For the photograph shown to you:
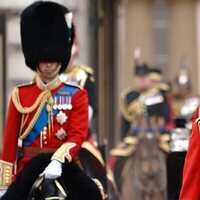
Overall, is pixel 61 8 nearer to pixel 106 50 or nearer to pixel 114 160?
pixel 106 50

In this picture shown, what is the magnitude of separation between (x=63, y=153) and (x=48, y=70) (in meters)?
0.58

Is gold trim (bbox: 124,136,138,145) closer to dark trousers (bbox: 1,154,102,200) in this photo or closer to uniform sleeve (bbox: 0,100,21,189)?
uniform sleeve (bbox: 0,100,21,189)

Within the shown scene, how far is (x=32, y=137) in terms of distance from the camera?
783 centimetres

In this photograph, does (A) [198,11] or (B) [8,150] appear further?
(A) [198,11]

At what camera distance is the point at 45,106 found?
784 centimetres

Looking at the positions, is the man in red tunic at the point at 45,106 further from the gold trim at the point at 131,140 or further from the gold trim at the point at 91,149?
the gold trim at the point at 131,140

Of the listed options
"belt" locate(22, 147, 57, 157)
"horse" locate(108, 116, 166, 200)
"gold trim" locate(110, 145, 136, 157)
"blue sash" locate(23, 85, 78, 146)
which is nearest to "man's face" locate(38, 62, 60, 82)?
"blue sash" locate(23, 85, 78, 146)

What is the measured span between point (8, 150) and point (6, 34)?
3926 mm

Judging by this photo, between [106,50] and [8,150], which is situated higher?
[106,50]

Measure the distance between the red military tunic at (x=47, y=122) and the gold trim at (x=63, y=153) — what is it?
2 cm

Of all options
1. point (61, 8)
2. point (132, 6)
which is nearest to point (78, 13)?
point (61, 8)

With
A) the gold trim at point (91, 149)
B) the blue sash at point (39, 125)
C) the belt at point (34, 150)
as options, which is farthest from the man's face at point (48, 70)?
the gold trim at point (91, 149)

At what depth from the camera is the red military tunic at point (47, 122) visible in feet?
25.4

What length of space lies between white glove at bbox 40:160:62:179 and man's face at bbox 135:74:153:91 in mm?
7161
